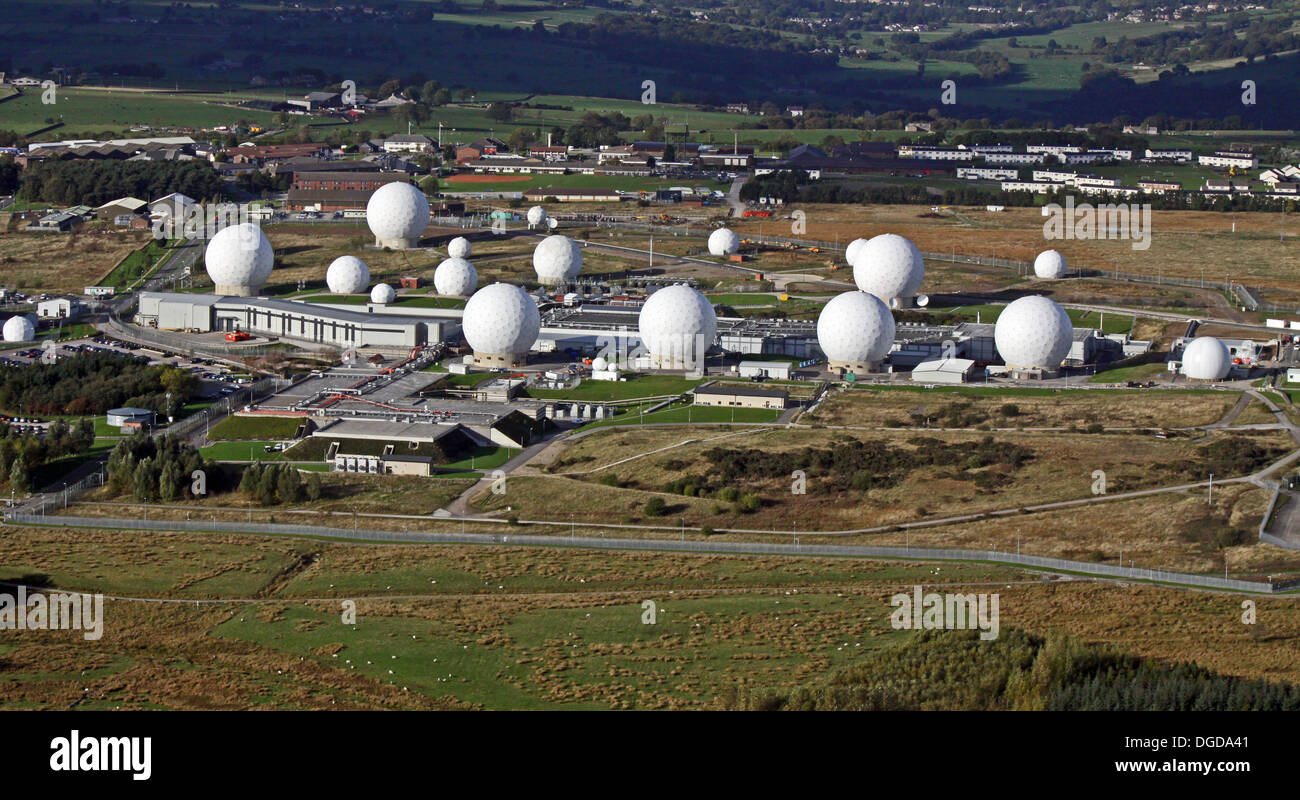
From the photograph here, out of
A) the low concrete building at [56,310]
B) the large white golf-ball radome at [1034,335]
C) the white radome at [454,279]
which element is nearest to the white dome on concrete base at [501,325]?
the white radome at [454,279]

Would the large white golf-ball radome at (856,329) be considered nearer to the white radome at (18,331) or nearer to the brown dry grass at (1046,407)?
the brown dry grass at (1046,407)

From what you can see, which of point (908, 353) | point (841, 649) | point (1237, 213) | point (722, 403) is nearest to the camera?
point (841, 649)

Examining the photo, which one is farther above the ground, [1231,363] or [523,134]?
[523,134]

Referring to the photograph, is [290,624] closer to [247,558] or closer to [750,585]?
[247,558]

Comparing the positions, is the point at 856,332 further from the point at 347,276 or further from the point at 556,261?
the point at 347,276

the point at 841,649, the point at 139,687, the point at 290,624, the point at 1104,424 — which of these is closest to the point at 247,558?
the point at 290,624

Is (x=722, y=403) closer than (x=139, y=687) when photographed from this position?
No
